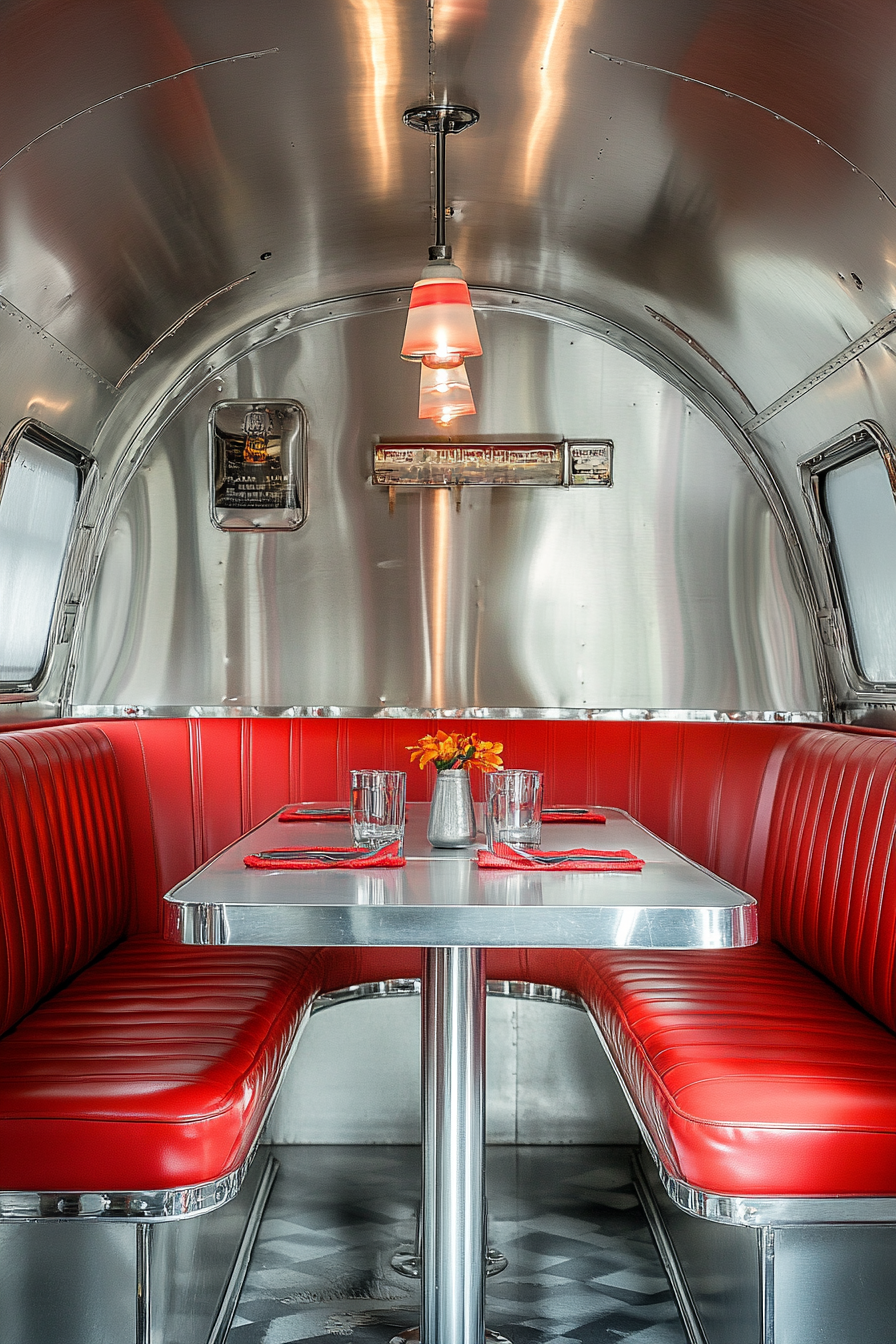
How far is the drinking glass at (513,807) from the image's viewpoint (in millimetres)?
2568

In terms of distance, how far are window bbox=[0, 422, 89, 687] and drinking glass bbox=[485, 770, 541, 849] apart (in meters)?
1.69

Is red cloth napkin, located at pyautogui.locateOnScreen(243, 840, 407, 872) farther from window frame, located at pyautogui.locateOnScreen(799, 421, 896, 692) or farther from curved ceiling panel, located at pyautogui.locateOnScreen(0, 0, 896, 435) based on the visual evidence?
window frame, located at pyautogui.locateOnScreen(799, 421, 896, 692)

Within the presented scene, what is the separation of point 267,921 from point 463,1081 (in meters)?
0.69

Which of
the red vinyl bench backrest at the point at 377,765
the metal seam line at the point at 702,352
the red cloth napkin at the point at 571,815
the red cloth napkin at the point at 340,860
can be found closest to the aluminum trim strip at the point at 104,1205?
the red cloth napkin at the point at 340,860

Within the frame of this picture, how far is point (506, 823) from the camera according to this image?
2.60 meters

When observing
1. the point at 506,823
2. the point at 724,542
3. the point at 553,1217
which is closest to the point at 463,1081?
the point at 506,823

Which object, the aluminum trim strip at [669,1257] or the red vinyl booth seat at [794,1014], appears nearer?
the red vinyl booth seat at [794,1014]

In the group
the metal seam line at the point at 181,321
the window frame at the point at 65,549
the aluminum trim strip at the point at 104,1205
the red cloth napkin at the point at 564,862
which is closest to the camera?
the aluminum trim strip at the point at 104,1205

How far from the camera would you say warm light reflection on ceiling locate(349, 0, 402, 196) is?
266cm

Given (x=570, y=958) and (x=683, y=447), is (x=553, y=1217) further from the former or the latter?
(x=683, y=447)

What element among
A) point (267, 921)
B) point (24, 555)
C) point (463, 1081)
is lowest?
point (463, 1081)

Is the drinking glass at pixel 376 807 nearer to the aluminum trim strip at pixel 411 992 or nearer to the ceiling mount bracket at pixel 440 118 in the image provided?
the aluminum trim strip at pixel 411 992

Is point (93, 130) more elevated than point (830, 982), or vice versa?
point (93, 130)

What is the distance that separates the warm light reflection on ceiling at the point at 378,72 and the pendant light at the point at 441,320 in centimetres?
8
